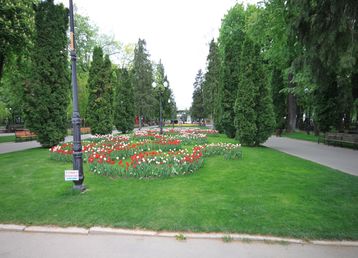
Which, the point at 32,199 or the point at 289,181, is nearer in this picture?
the point at 32,199

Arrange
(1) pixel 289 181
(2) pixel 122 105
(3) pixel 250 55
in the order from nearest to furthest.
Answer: (1) pixel 289 181
(3) pixel 250 55
(2) pixel 122 105

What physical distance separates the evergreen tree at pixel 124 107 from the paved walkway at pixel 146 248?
81.7 ft

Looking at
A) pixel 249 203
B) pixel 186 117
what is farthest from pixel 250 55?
pixel 186 117

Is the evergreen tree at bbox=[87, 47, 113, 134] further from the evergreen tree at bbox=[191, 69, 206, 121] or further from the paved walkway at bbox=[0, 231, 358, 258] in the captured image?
the evergreen tree at bbox=[191, 69, 206, 121]

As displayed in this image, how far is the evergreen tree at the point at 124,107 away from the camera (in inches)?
1115

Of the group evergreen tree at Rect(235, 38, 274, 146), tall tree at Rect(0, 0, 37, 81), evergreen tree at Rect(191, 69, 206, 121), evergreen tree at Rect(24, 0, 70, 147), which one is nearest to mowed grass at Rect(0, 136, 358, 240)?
evergreen tree at Rect(235, 38, 274, 146)

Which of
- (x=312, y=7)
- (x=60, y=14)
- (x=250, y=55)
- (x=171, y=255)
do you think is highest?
(x=60, y=14)

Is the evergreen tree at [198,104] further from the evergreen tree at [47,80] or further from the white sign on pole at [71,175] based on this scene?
the white sign on pole at [71,175]

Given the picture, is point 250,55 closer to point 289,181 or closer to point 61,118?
point 289,181

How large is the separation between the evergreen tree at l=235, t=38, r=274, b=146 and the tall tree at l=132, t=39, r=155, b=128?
32.5 metres

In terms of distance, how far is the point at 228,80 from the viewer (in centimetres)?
2039

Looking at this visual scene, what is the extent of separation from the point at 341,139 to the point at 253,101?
6.71 m

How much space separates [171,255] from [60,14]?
1577 centimetres

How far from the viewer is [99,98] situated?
20.3m
